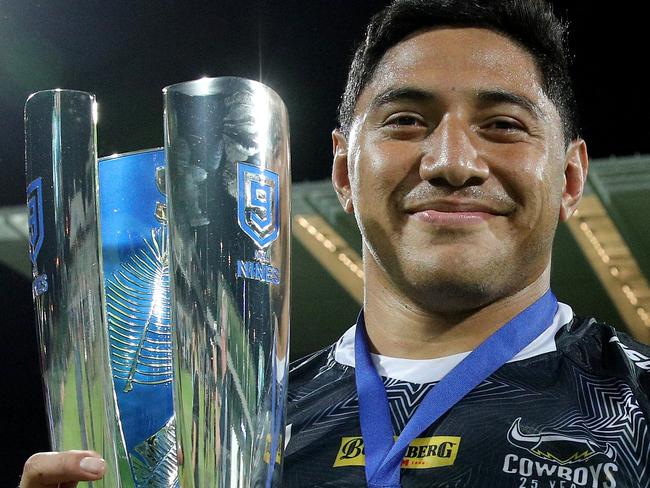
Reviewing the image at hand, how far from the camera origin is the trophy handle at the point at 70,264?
0.57 meters

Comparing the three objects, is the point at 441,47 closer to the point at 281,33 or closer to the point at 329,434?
the point at 329,434

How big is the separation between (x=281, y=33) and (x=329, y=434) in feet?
12.1

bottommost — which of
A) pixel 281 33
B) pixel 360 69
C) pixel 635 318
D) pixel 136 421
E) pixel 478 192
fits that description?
pixel 635 318

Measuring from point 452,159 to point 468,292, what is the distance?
0.24 meters

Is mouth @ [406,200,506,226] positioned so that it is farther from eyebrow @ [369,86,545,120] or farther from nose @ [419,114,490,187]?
eyebrow @ [369,86,545,120]

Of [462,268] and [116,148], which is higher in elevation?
[116,148]

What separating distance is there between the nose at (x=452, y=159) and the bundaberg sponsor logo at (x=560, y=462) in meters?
0.38

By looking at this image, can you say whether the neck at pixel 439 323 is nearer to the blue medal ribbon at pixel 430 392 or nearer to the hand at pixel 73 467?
the blue medal ribbon at pixel 430 392

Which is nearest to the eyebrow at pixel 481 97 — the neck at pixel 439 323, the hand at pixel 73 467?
the neck at pixel 439 323

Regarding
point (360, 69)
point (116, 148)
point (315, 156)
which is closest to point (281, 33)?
point (315, 156)

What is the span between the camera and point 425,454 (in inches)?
47.4

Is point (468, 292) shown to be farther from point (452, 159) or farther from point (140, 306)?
point (140, 306)

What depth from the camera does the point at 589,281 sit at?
6008 millimetres

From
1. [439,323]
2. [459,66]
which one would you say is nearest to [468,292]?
[439,323]
